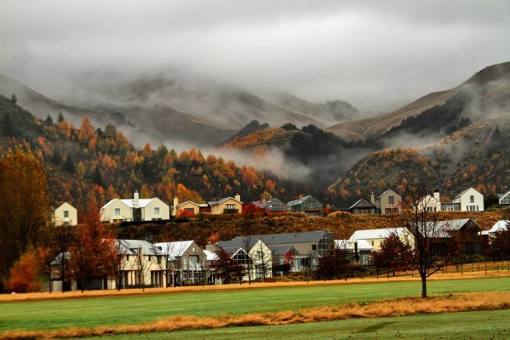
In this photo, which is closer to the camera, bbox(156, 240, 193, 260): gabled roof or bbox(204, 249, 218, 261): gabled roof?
bbox(156, 240, 193, 260): gabled roof

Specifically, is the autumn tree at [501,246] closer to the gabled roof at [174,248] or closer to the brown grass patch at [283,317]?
the gabled roof at [174,248]

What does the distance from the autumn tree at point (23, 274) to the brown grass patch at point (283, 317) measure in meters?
64.7

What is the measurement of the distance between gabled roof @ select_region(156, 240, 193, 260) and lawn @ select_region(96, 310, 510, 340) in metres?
105

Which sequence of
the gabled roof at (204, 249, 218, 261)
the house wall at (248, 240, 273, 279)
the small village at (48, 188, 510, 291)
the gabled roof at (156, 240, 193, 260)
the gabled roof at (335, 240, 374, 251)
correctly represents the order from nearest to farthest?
1. the small village at (48, 188, 510, 291)
2. the house wall at (248, 240, 273, 279)
3. the gabled roof at (156, 240, 193, 260)
4. the gabled roof at (204, 249, 218, 261)
5. the gabled roof at (335, 240, 374, 251)

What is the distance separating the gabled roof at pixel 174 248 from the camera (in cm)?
15000

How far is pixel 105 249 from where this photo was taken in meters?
123

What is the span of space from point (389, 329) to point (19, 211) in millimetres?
87334

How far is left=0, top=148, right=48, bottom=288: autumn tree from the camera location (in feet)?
383

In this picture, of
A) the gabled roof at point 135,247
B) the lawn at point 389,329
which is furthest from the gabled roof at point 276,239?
the lawn at point 389,329

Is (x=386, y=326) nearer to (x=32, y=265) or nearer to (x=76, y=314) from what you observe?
(x=76, y=314)

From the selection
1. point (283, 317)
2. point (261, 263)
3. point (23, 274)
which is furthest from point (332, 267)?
point (283, 317)

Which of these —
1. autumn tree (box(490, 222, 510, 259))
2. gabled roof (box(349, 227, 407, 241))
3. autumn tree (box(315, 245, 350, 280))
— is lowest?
autumn tree (box(315, 245, 350, 280))

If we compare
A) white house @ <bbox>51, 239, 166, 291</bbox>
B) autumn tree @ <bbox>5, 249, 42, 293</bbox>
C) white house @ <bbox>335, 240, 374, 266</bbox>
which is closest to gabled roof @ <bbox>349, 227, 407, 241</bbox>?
white house @ <bbox>335, 240, 374, 266</bbox>

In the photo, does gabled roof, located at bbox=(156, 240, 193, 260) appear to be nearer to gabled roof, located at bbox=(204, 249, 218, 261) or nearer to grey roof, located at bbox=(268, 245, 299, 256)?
gabled roof, located at bbox=(204, 249, 218, 261)
